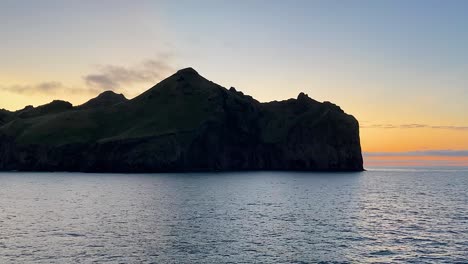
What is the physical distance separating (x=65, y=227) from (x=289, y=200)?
65.9 metres

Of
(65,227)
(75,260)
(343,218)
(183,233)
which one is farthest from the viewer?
(343,218)

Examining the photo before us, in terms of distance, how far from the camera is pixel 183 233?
6556 centimetres

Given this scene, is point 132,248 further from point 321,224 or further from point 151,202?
point 151,202

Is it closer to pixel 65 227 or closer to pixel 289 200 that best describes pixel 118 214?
pixel 65 227

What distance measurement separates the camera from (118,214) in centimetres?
8694

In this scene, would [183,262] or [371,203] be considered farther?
[371,203]

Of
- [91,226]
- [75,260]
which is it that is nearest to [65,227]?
[91,226]

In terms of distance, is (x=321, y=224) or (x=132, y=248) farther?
(x=321, y=224)

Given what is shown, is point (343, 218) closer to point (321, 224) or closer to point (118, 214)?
point (321, 224)

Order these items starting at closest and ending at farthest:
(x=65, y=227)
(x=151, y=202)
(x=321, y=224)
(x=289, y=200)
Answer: (x=65, y=227), (x=321, y=224), (x=151, y=202), (x=289, y=200)

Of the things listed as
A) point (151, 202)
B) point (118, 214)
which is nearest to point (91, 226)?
point (118, 214)

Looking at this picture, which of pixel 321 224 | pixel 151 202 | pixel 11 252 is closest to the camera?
pixel 11 252

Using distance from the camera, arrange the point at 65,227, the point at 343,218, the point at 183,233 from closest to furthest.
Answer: the point at 183,233 → the point at 65,227 → the point at 343,218

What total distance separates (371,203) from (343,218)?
34.4 metres
